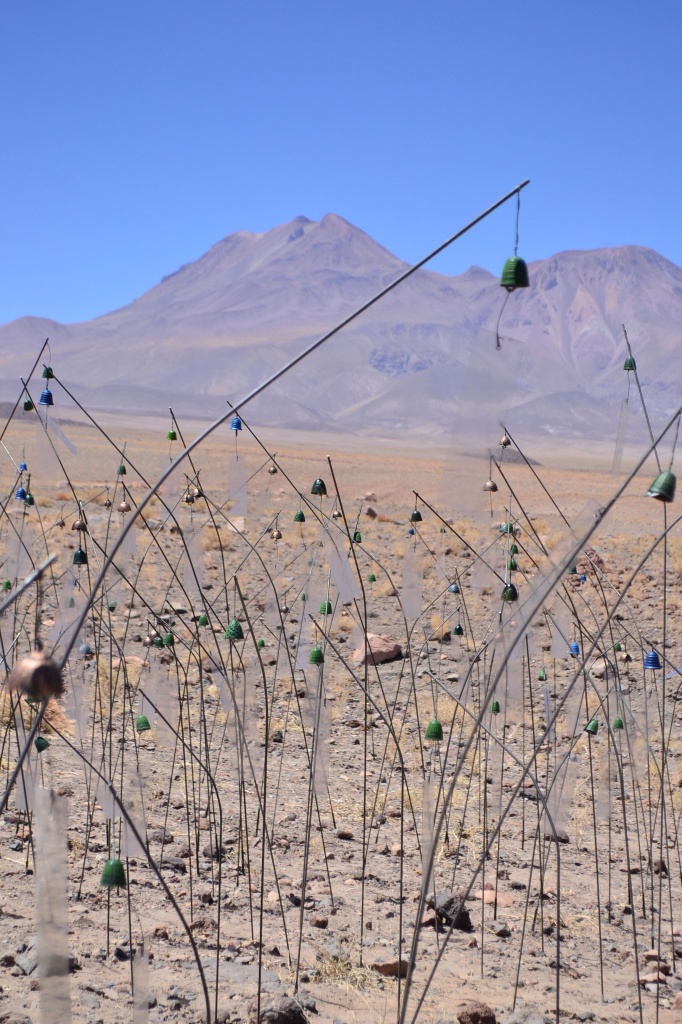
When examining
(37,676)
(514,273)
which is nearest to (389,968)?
(37,676)

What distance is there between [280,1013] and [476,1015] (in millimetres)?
730

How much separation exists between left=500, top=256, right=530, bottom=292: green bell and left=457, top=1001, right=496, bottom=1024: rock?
2.64m

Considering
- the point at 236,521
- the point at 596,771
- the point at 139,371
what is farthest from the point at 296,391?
the point at 596,771

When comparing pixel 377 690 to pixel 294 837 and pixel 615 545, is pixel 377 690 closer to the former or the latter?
pixel 294 837

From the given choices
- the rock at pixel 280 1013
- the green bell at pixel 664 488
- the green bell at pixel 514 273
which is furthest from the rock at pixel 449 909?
the green bell at pixel 514 273

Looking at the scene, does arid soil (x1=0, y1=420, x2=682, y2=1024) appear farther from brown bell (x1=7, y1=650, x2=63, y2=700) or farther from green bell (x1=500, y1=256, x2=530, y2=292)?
green bell (x1=500, y1=256, x2=530, y2=292)

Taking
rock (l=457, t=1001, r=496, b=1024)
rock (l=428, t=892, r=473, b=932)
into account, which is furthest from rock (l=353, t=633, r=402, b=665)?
rock (l=457, t=1001, r=496, b=1024)

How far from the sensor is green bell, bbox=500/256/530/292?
2.54m

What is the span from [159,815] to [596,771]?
3242 mm

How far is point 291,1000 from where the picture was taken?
11.8 ft

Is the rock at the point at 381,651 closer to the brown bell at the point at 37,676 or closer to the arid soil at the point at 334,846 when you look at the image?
the arid soil at the point at 334,846

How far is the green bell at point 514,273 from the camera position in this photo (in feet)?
8.32

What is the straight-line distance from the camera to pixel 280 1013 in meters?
3.52

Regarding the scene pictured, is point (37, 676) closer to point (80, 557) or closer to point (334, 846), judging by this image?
point (80, 557)
